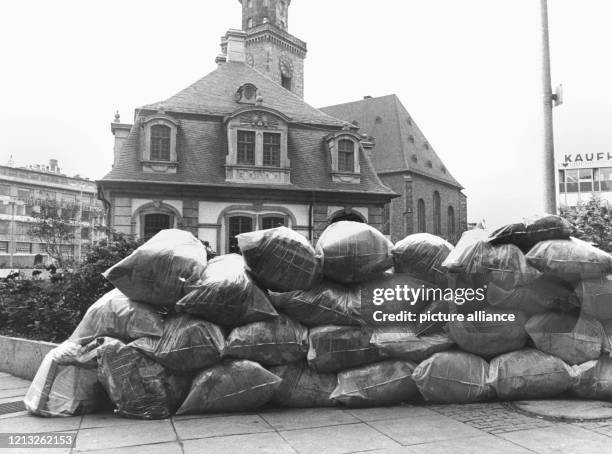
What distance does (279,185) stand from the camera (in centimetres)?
2019

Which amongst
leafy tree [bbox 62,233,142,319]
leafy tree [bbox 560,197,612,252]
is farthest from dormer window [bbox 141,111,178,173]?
leafy tree [bbox 560,197,612,252]

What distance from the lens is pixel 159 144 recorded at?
1917cm

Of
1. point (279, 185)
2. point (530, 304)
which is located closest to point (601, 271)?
point (530, 304)

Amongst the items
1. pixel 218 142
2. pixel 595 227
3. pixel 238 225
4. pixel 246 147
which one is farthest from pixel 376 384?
pixel 218 142

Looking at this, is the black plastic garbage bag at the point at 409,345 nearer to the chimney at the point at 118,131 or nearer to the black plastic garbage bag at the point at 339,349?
the black plastic garbage bag at the point at 339,349

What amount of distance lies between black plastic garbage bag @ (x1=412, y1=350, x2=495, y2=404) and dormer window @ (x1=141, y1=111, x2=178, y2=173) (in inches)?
660

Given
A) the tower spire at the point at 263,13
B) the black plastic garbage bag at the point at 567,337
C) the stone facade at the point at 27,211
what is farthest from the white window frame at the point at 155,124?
the stone facade at the point at 27,211

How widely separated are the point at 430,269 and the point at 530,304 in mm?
846

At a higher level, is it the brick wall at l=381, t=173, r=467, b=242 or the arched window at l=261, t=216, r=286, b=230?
the brick wall at l=381, t=173, r=467, b=242

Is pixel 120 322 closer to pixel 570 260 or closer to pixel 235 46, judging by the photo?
pixel 570 260

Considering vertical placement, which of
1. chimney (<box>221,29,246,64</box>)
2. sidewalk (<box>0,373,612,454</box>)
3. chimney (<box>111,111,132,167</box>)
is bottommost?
sidewalk (<box>0,373,612,454</box>)

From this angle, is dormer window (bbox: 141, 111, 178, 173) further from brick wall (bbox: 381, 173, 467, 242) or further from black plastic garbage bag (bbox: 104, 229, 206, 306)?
brick wall (bbox: 381, 173, 467, 242)

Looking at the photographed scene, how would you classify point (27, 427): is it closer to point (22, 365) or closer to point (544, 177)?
point (22, 365)

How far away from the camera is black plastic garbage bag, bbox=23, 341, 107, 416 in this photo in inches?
147
